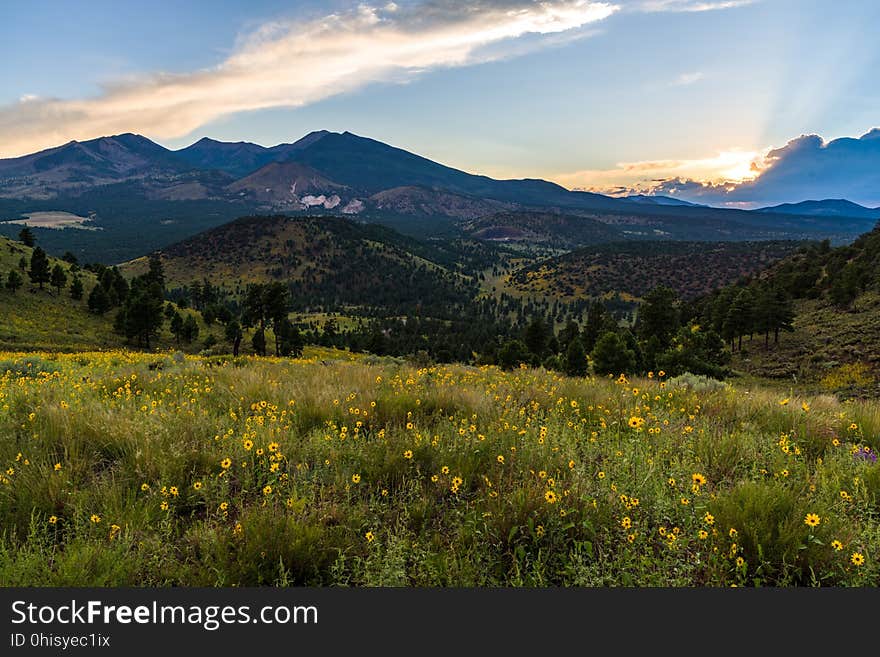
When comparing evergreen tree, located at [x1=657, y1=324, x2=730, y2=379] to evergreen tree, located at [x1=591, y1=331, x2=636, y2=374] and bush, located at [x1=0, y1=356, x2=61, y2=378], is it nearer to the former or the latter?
evergreen tree, located at [x1=591, y1=331, x2=636, y2=374]

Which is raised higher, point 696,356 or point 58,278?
point 58,278

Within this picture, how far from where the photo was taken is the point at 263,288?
2367 inches

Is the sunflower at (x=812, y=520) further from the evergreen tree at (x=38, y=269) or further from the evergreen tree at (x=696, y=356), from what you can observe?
the evergreen tree at (x=38, y=269)

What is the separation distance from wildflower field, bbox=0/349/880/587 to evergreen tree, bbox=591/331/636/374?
35781 millimetres

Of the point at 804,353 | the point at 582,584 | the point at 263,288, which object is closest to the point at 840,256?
the point at 804,353

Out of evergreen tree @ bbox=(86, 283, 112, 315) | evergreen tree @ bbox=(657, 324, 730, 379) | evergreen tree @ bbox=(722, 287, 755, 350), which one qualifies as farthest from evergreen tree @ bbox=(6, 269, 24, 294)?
evergreen tree @ bbox=(722, 287, 755, 350)

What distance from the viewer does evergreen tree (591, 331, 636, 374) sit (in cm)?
3997

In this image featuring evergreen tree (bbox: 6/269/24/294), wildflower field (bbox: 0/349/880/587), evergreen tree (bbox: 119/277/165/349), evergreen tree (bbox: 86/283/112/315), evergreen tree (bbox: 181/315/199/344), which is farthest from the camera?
evergreen tree (bbox: 181/315/199/344)

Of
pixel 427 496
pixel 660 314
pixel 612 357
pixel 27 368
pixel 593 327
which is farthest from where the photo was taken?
pixel 593 327

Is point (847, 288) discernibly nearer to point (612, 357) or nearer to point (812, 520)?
point (612, 357)

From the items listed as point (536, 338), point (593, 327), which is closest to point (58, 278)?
point (536, 338)

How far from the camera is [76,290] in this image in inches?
3086

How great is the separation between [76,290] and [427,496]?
100452 millimetres

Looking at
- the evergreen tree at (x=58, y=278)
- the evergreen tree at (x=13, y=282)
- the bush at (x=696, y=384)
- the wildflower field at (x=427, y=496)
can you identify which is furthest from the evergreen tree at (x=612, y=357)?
the evergreen tree at (x=58, y=278)
